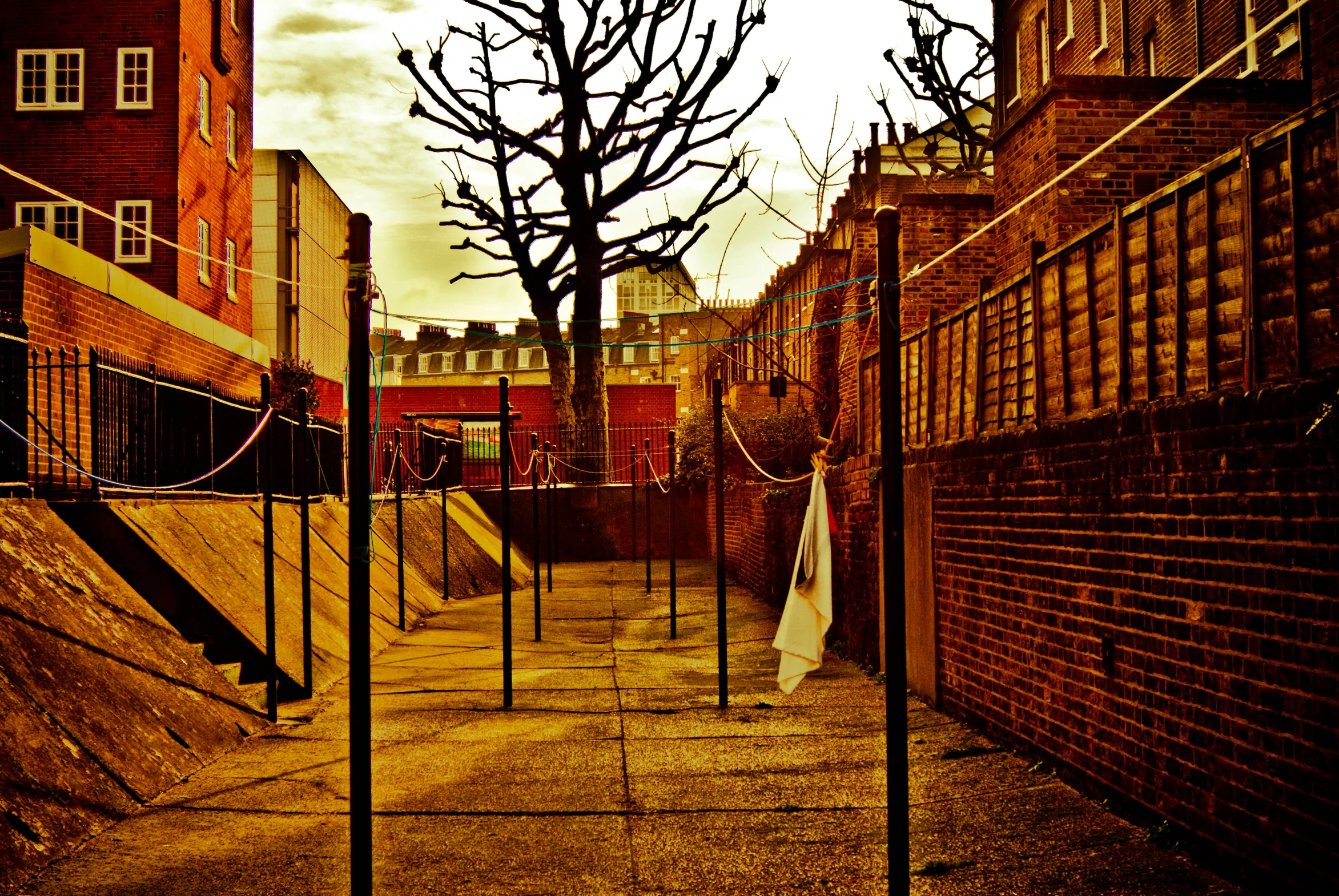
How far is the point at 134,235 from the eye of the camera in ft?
82.8

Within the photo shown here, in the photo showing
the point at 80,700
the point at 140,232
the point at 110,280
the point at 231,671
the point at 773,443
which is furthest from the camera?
the point at 773,443

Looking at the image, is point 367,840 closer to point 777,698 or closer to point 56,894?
point 56,894

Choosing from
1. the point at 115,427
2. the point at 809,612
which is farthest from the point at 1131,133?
the point at 115,427

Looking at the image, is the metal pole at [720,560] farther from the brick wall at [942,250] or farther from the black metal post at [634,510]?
the black metal post at [634,510]

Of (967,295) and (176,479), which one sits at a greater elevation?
(967,295)

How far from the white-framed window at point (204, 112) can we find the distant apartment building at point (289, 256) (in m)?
6.48

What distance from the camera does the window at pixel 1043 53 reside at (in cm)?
2584

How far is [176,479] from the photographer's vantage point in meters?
12.5

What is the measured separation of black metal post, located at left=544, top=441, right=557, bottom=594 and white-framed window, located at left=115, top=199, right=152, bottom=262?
1016 centimetres

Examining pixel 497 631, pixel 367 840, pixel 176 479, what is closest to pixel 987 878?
pixel 367 840

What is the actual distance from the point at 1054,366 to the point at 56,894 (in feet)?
20.2

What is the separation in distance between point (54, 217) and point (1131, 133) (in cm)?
2430

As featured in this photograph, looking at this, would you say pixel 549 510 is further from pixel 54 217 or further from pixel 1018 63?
pixel 1018 63

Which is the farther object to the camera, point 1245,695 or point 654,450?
point 654,450
